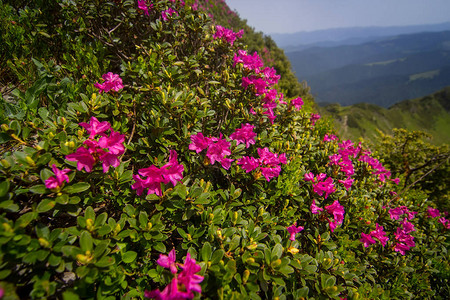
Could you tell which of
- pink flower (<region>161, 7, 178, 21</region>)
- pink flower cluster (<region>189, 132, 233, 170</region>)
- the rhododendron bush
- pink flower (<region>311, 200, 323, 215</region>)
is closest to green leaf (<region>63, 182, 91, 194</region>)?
the rhododendron bush

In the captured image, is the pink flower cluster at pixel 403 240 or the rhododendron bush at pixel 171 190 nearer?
the rhododendron bush at pixel 171 190

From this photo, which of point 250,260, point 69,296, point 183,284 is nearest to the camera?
point 69,296

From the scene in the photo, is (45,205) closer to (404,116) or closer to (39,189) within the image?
(39,189)

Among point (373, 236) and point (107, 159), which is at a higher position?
point (107, 159)

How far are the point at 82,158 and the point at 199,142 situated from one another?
0.82 m

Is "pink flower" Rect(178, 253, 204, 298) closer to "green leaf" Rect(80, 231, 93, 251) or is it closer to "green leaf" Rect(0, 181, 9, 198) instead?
"green leaf" Rect(80, 231, 93, 251)

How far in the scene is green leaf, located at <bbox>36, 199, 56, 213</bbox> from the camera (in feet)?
3.60

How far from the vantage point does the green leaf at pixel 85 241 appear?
1063 millimetres

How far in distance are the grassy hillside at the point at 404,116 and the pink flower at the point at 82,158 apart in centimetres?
5083

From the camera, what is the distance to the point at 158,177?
4.64 feet

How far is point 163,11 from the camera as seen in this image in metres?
2.89

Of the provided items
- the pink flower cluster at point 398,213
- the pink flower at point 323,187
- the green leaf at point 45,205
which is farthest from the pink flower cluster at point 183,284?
the pink flower cluster at point 398,213

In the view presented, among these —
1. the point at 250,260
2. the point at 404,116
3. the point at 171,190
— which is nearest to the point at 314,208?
the point at 250,260

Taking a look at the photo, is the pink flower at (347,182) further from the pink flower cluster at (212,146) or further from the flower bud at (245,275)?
the flower bud at (245,275)
